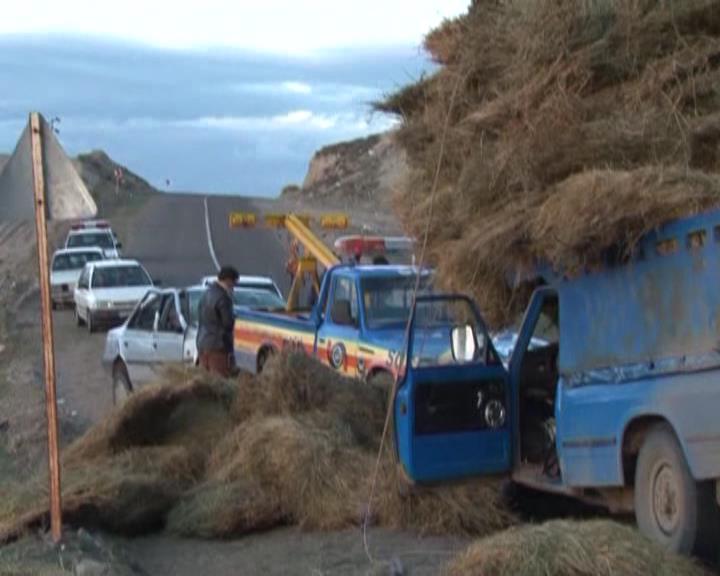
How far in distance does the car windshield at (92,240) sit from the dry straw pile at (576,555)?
4149 cm

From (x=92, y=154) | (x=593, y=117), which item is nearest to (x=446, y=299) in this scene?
(x=593, y=117)

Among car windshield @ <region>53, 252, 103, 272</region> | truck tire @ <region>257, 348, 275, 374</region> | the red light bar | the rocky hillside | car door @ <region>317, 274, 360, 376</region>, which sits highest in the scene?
the rocky hillside

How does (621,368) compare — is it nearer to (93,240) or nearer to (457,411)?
(457,411)

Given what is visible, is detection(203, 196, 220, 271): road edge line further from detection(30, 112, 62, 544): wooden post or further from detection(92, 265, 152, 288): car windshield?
detection(30, 112, 62, 544): wooden post

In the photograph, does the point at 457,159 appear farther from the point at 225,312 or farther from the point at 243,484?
the point at 225,312

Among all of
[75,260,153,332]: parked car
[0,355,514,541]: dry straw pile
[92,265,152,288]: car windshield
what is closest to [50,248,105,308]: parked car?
[75,260,153,332]: parked car

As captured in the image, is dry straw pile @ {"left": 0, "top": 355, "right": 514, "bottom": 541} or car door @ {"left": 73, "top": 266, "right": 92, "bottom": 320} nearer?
dry straw pile @ {"left": 0, "top": 355, "right": 514, "bottom": 541}

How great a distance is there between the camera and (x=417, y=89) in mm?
11094

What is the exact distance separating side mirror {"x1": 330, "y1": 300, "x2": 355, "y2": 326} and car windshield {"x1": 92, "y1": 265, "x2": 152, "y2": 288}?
18584mm

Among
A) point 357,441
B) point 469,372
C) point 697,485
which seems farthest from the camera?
point 357,441

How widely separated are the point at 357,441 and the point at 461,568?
13.2 feet

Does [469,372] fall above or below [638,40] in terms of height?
below

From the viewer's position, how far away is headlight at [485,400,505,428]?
10.0m

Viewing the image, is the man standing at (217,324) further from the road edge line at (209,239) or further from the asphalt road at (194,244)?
the road edge line at (209,239)
